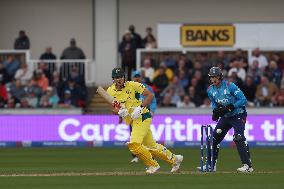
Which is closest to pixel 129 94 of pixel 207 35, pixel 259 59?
pixel 259 59

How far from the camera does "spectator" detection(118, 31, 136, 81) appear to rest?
33188 mm

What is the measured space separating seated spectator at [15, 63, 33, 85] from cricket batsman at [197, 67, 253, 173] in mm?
14263

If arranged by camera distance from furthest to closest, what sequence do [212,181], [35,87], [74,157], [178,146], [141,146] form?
[35,87], [178,146], [74,157], [141,146], [212,181]

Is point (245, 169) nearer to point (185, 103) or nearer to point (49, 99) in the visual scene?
point (185, 103)

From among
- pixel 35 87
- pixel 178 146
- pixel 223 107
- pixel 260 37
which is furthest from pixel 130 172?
pixel 260 37

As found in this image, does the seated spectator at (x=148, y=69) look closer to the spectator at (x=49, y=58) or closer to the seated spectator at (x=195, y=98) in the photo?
the seated spectator at (x=195, y=98)

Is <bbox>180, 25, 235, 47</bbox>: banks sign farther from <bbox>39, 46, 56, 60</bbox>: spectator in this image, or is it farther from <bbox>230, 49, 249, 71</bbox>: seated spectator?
<bbox>39, 46, 56, 60</bbox>: spectator

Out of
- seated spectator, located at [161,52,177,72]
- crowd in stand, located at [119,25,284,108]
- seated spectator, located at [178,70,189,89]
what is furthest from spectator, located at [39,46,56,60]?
seated spectator, located at [178,70,189,89]

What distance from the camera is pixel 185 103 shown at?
31.4 meters

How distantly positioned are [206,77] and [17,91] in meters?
5.58

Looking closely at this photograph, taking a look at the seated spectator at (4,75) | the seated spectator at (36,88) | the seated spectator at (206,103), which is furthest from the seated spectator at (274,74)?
the seated spectator at (4,75)

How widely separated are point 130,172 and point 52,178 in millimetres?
1782

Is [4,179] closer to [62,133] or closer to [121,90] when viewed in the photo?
[121,90]

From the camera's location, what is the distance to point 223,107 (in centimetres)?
1903
